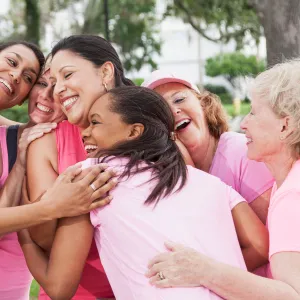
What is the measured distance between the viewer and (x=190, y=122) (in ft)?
12.2

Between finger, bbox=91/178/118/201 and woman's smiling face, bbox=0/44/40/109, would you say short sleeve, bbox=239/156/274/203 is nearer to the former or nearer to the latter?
finger, bbox=91/178/118/201

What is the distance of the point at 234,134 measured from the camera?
12.1 feet

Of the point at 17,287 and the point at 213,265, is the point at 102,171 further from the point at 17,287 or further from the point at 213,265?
the point at 17,287

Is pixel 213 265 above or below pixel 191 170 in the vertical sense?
below

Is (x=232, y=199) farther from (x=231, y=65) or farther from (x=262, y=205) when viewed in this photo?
(x=231, y=65)

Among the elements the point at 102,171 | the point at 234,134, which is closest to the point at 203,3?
the point at 234,134

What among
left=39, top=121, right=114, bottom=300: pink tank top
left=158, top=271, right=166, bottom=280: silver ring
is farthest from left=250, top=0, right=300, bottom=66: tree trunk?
left=158, top=271, right=166, bottom=280: silver ring

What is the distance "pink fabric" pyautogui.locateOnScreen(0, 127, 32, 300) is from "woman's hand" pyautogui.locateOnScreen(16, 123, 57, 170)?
0.60ft

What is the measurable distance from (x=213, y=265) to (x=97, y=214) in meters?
0.54

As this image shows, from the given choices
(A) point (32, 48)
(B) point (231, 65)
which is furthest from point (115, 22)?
(A) point (32, 48)

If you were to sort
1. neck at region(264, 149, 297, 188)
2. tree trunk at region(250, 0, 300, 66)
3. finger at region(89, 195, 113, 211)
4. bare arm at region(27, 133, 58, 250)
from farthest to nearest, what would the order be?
tree trunk at region(250, 0, 300, 66)
bare arm at region(27, 133, 58, 250)
neck at region(264, 149, 297, 188)
finger at region(89, 195, 113, 211)

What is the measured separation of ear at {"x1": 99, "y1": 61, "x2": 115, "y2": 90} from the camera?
3.39 m

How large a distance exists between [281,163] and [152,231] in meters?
0.71

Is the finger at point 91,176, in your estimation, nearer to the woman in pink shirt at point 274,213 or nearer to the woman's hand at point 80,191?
the woman's hand at point 80,191
